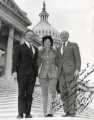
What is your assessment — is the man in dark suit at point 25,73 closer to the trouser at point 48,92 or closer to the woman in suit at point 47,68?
the woman in suit at point 47,68

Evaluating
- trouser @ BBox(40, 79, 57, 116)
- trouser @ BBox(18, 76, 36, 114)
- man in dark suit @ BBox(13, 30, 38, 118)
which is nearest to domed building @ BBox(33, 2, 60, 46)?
trouser @ BBox(40, 79, 57, 116)

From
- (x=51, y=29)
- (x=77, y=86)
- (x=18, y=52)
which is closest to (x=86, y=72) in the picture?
(x=77, y=86)

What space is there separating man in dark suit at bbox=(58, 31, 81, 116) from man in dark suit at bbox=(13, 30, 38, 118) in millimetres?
744

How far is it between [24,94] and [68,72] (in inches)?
50.9

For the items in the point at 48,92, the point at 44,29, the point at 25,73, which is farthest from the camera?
the point at 44,29

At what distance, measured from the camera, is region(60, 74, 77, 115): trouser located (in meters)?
7.86

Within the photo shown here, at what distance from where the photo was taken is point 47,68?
8.12m

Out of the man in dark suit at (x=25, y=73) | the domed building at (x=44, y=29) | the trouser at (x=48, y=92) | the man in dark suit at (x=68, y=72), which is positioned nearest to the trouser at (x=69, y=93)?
the man in dark suit at (x=68, y=72)

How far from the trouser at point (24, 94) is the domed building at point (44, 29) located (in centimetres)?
10760

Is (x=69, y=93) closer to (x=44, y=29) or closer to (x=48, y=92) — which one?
(x=48, y=92)

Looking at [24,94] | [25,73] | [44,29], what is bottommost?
[24,94]

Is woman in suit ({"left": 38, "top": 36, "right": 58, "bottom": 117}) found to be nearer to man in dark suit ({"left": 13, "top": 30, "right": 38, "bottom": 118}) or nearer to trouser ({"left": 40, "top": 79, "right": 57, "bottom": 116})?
trouser ({"left": 40, "top": 79, "right": 57, "bottom": 116})

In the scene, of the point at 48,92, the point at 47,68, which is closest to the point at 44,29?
the point at 47,68

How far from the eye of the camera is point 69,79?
7.98 metres
